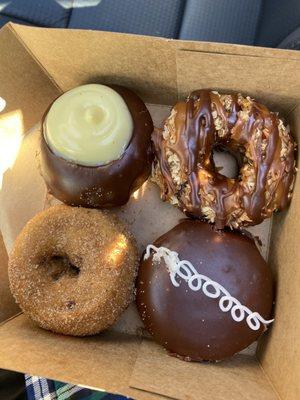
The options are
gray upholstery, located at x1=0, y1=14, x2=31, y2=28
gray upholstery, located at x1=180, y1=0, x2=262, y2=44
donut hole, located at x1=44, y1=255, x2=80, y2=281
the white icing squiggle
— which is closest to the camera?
the white icing squiggle

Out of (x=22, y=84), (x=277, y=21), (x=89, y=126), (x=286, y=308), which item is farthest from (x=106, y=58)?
(x=286, y=308)

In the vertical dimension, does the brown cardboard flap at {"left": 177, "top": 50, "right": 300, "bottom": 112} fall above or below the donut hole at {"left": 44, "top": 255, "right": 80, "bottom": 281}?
above

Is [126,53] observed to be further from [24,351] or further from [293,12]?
[24,351]

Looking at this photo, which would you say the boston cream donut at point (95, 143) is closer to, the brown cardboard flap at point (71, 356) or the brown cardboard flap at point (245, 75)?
the brown cardboard flap at point (245, 75)

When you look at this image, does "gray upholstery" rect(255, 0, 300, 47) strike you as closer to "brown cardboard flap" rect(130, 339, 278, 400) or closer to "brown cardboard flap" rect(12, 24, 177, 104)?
"brown cardboard flap" rect(12, 24, 177, 104)

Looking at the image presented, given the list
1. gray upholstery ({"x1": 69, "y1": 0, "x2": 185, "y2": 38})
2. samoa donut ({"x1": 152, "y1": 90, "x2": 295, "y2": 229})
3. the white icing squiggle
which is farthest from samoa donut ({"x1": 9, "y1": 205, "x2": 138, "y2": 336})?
gray upholstery ({"x1": 69, "y1": 0, "x2": 185, "y2": 38})

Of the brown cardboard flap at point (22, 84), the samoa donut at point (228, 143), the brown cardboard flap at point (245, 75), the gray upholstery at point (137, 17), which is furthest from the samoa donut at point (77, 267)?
the gray upholstery at point (137, 17)
